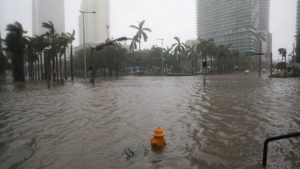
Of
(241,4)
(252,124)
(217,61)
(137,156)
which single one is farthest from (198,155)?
(241,4)

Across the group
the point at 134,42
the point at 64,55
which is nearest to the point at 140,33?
the point at 134,42

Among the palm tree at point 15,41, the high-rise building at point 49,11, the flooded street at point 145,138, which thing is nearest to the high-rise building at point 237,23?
the high-rise building at point 49,11

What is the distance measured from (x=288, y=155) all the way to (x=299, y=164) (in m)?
0.53

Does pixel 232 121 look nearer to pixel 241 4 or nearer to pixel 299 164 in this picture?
pixel 299 164

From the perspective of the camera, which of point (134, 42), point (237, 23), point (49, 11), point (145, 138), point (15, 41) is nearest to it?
point (145, 138)

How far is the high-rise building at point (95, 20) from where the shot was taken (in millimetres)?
160000

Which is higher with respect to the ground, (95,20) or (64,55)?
(95,20)

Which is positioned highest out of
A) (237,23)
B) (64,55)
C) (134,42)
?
(237,23)

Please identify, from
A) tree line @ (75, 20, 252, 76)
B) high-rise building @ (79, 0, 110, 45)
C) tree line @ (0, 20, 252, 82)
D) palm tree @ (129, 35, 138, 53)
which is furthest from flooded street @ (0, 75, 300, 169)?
high-rise building @ (79, 0, 110, 45)

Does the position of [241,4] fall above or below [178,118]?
above

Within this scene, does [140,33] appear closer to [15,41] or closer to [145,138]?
[15,41]

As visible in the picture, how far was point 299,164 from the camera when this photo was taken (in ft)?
17.6

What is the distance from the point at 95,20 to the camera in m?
163

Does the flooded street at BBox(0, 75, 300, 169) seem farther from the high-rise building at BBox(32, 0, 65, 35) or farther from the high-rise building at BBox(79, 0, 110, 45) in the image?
the high-rise building at BBox(79, 0, 110, 45)
